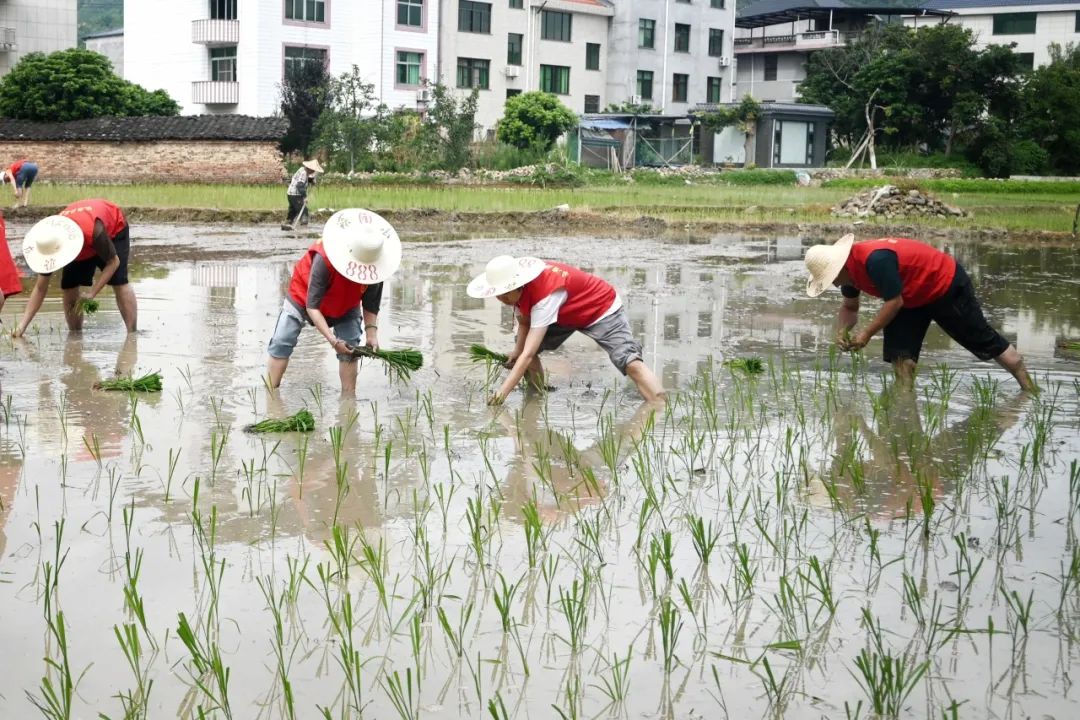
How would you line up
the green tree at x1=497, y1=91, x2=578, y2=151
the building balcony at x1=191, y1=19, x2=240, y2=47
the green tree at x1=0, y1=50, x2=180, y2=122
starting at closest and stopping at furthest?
the green tree at x1=0, y1=50, x2=180, y2=122 < the building balcony at x1=191, y1=19, x2=240, y2=47 < the green tree at x1=497, y1=91, x2=578, y2=151

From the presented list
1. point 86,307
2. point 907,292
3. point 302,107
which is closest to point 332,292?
point 907,292

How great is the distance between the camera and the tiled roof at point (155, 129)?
30.2 m

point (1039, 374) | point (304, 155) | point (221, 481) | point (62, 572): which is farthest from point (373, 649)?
point (304, 155)

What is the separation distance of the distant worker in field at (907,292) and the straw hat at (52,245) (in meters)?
4.76

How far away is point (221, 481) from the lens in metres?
5.59

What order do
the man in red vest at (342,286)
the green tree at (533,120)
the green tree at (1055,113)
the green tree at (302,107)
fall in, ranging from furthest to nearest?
the green tree at (1055,113)
the green tree at (533,120)
the green tree at (302,107)
the man in red vest at (342,286)

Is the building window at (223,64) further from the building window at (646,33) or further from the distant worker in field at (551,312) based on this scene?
the distant worker in field at (551,312)

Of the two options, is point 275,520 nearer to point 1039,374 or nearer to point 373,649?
point 373,649

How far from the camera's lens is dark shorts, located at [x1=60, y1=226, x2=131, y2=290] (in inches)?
368

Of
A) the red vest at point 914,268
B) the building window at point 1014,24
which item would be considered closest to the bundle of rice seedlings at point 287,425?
the red vest at point 914,268

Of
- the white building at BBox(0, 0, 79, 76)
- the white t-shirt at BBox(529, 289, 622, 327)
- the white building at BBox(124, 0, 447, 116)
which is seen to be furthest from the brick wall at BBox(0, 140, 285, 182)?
the white t-shirt at BBox(529, 289, 622, 327)

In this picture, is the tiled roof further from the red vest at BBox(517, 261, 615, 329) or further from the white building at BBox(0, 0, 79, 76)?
the red vest at BBox(517, 261, 615, 329)

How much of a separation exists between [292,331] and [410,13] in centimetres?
3695

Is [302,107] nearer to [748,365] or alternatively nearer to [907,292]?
[748,365]
